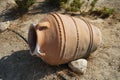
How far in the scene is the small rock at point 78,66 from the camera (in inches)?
177

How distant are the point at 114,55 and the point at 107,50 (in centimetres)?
17

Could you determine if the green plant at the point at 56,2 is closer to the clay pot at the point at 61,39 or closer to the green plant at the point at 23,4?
the green plant at the point at 23,4

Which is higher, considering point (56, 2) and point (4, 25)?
point (56, 2)

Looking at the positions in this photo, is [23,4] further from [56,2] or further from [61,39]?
[61,39]

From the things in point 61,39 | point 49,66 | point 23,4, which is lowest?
point 49,66

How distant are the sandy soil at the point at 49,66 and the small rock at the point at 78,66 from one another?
7cm

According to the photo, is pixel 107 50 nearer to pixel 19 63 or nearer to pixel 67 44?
pixel 67 44

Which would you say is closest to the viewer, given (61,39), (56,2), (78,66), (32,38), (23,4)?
(61,39)

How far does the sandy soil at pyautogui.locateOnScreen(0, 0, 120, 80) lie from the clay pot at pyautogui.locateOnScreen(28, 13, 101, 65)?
9.5 inches

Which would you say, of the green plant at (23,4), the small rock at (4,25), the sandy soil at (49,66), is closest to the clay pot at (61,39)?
the sandy soil at (49,66)

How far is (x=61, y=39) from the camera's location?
13.9 feet

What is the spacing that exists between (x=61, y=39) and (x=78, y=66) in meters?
0.55

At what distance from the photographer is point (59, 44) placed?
4.22m

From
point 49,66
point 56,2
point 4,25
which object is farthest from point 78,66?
point 56,2
